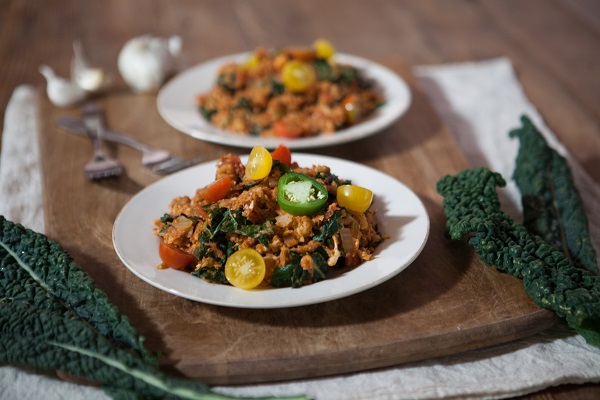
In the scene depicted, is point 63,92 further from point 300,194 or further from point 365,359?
point 365,359

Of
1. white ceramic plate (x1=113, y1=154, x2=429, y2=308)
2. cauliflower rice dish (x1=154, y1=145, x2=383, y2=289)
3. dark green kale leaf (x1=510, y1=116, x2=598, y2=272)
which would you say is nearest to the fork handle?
white ceramic plate (x1=113, y1=154, x2=429, y2=308)

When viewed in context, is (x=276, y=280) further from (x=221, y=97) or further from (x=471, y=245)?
(x=221, y=97)

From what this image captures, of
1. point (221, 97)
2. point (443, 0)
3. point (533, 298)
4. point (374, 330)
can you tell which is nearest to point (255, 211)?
point (374, 330)

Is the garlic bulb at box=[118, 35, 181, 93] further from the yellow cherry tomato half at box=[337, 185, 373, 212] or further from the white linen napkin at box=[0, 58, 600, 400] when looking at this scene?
the white linen napkin at box=[0, 58, 600, 400]

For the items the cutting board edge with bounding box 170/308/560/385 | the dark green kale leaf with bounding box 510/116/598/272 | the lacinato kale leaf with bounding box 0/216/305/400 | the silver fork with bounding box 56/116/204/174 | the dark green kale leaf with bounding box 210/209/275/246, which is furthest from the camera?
the silver fork with bounding box 56/116/204/174

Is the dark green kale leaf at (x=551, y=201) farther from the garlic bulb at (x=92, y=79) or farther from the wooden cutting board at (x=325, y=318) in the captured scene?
the garlic bulb at (x=92, y=79)

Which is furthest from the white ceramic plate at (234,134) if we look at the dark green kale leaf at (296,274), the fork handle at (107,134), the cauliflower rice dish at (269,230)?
the dark green kale leaf at (296,274)
